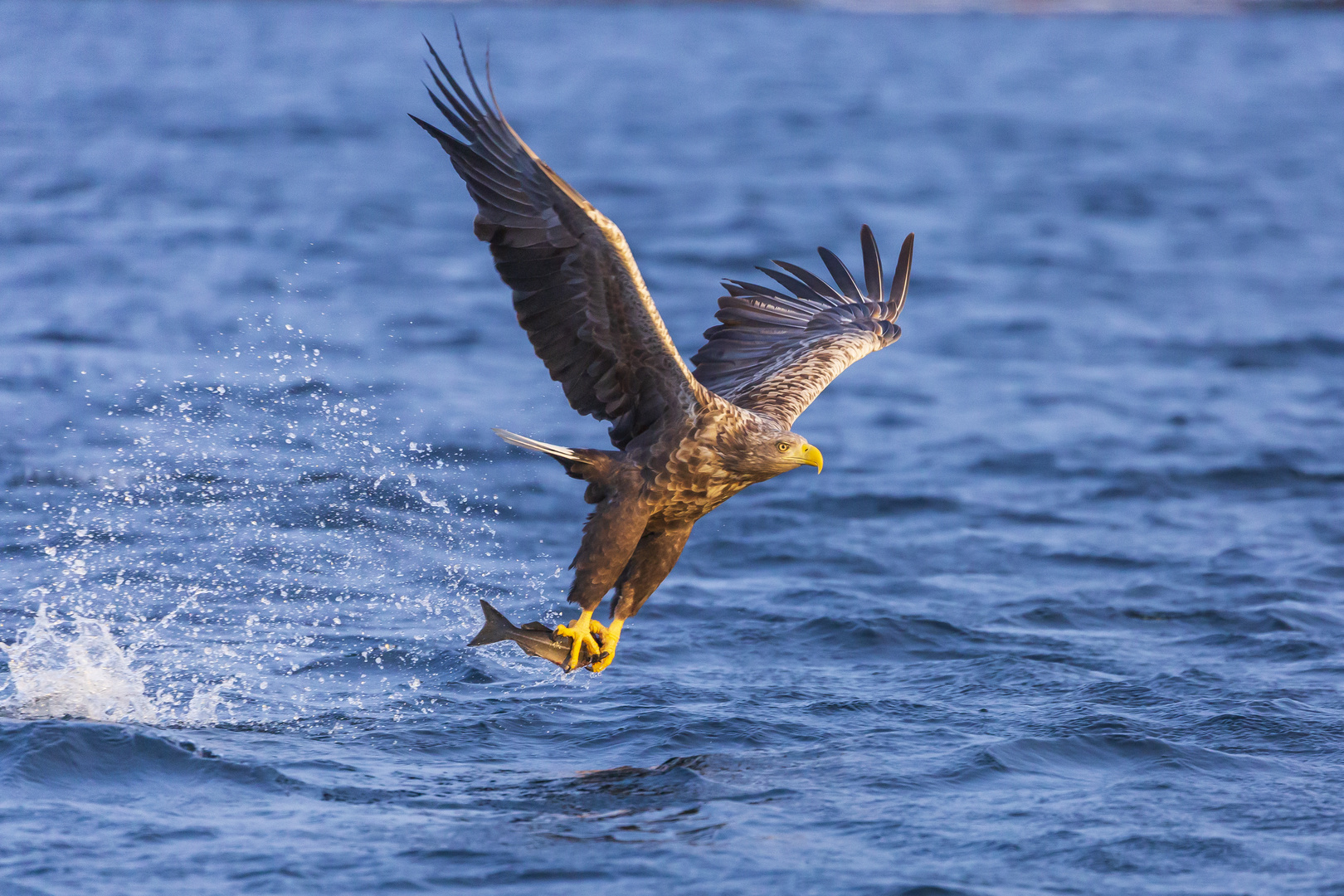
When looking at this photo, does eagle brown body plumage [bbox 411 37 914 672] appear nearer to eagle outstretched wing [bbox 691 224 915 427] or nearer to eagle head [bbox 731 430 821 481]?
eagle head [bbox 731 430 821 481]

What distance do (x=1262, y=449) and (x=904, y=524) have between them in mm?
3846

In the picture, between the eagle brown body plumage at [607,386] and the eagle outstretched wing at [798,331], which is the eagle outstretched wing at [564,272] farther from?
the eagle outstretched wing at [798,331]

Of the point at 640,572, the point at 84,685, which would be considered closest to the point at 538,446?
the point at 640,572

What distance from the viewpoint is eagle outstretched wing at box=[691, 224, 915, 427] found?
24.1ft

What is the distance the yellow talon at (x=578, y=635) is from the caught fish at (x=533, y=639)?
2 cm

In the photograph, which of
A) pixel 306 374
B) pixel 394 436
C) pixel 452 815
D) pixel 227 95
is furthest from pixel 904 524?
pixel 227 95

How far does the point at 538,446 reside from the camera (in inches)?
230

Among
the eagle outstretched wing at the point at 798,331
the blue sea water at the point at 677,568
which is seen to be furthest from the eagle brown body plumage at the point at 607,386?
the blue sea water at the point at 677,568

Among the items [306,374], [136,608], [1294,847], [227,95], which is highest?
[227,95]

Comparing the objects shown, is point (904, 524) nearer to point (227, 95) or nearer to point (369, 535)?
point (369, 535)

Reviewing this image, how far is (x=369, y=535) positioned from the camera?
9.30 metres

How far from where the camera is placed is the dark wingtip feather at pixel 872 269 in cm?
813

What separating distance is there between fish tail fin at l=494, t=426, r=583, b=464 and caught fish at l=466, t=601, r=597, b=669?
69 cm

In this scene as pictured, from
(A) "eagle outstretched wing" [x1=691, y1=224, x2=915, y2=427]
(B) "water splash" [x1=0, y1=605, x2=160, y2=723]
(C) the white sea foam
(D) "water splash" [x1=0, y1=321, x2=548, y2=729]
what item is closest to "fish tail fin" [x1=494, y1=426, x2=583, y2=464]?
(A) "eagle outstretched wing" [x1=691, y1=224, x2=915, y2=427]
